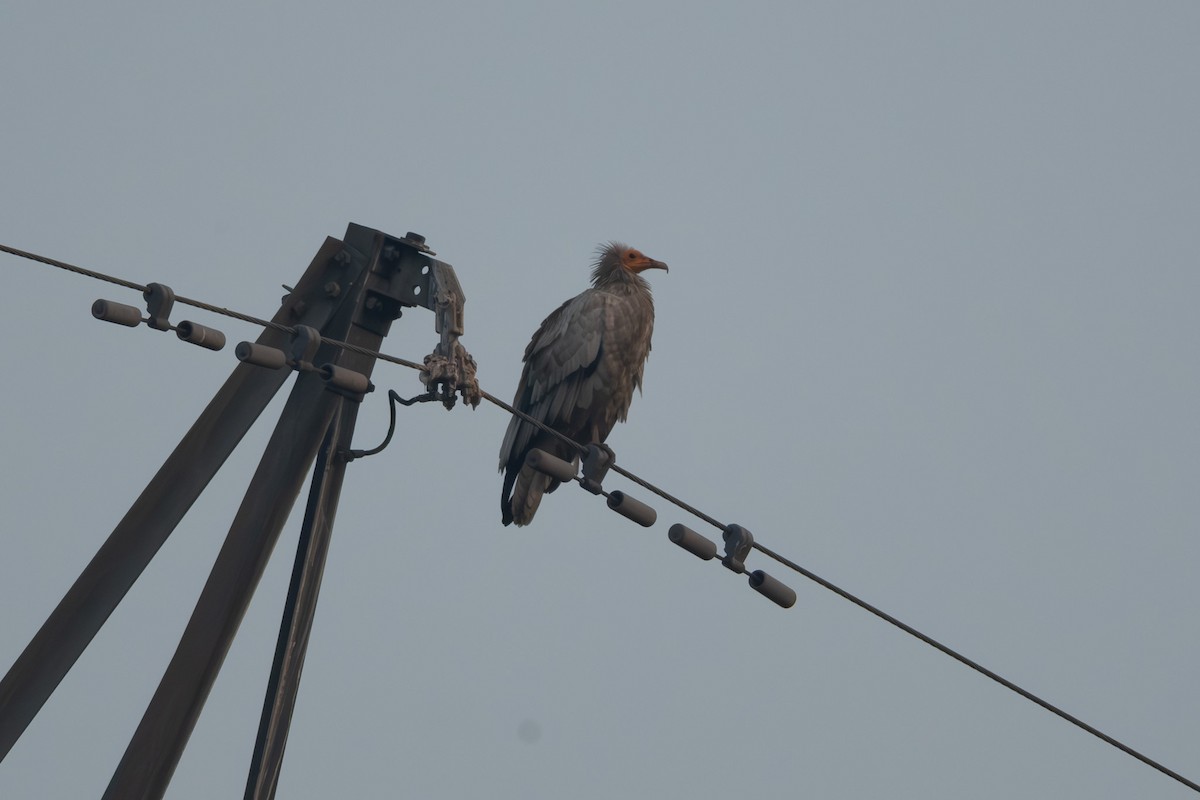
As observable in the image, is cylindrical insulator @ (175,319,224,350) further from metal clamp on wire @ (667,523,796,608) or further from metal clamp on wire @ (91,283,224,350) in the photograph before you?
metal clamp on wire @ (667,523,796,608)

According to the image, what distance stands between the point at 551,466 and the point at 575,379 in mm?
3086

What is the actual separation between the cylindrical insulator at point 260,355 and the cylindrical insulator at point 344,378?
0.76 feet

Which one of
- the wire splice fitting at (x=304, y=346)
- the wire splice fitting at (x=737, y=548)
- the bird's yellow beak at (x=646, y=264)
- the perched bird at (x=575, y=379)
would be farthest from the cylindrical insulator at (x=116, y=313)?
the bird's yellow beak at (x=646, y=264)

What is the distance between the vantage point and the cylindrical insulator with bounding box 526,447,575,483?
5.68 metres

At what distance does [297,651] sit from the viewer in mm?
5160

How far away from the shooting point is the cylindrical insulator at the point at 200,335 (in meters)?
4.46

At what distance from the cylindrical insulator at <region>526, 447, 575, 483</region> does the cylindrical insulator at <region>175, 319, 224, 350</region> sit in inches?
58.9

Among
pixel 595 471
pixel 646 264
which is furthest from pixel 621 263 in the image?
pixel 595 471

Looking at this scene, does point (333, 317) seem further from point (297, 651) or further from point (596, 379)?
point (596, 379)

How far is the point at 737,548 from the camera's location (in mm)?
5996

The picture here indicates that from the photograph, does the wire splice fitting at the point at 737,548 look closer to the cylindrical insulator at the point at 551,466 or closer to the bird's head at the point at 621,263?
the cylindrical insulator at the point at 551,466

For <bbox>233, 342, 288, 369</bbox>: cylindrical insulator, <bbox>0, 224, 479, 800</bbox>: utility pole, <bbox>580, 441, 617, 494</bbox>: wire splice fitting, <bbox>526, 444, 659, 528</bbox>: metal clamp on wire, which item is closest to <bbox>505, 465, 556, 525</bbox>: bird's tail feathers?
<bbox>580, 441, 617, 494</bbox>: wire splice fitting

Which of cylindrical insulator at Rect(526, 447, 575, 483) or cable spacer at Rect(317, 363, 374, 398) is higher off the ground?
cylindrical insulator at Rect(526, 447, 575, 483)

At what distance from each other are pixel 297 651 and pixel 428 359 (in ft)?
3.67
